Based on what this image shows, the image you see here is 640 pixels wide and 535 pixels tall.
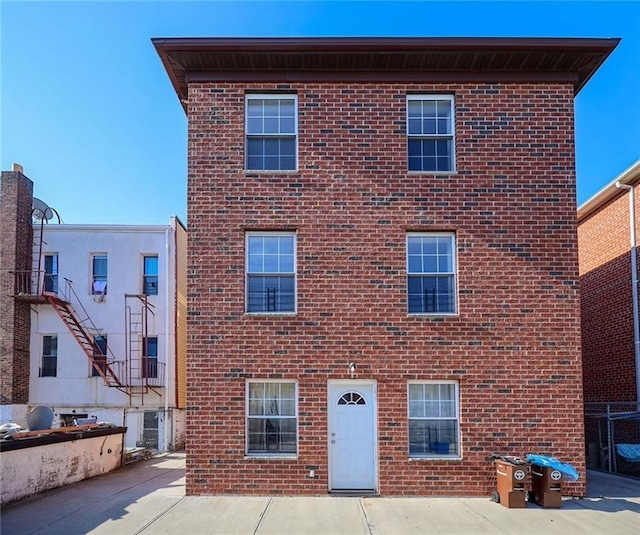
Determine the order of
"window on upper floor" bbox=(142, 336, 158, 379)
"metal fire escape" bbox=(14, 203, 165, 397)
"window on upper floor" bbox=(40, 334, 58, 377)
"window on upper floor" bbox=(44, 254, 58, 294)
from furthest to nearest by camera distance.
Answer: "window on upper floor" bbox=(44, 254, 58, 294) < "window on upper floor" bbox=(40, 334, 58, 377) < "window on upper floor" bbox=(142, 336, 158, 379) < "metal fire escape" bbox=(14, 203, 165, 397)

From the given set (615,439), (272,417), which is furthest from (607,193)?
(272,417)

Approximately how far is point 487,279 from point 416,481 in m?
4.11

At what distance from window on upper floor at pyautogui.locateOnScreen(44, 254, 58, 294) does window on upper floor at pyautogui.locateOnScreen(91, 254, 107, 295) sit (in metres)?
1.21

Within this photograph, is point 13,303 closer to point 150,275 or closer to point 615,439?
point 150,275

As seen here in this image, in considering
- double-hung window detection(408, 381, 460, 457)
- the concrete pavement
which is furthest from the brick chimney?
double-hung window detection(408, 381, 460, 457)

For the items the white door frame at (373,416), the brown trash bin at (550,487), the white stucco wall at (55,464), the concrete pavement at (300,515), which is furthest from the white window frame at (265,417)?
the brown trash bin at (550,487)

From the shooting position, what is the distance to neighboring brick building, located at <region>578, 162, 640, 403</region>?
50.4ft

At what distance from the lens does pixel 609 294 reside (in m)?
16.6

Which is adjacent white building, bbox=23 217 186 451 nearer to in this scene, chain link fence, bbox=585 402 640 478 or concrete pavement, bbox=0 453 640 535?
concrete pavement, bbox=0 453 640 535

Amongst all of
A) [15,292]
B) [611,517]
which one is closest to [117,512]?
[611,517]

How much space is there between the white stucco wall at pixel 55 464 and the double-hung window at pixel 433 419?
289 inches

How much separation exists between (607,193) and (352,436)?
406 inches

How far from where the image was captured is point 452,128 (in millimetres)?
11969

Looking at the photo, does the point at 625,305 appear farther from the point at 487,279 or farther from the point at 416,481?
the point at 416,481
